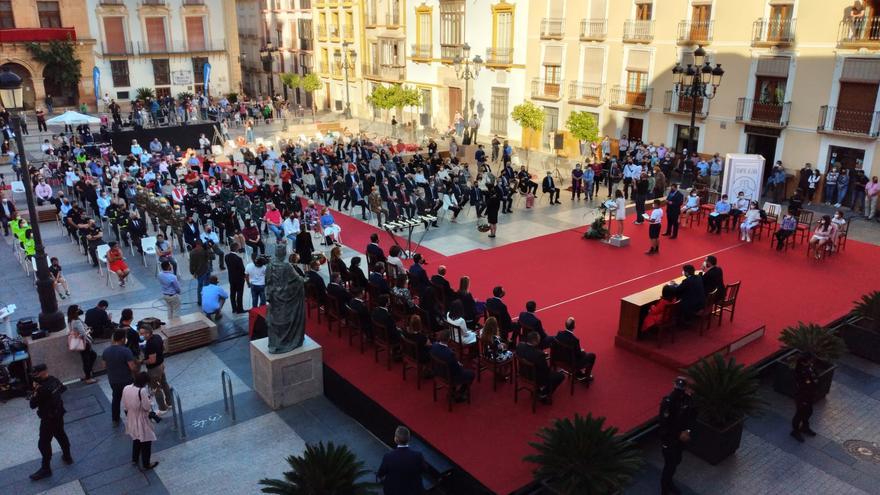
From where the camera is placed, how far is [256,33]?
207ft

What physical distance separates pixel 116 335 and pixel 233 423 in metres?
2.23

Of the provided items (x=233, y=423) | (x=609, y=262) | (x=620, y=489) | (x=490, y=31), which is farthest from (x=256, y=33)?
(x=620, y=489)

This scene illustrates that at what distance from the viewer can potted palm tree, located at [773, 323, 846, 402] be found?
35.3 ft

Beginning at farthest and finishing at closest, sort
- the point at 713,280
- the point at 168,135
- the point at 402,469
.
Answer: the point at 168,135 < the point at 713,280 < the point at 402,469

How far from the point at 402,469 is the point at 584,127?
998 inches

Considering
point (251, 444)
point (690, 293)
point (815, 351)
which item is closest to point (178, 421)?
point (251, 444)

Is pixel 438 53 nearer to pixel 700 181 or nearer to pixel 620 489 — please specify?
pixel 700 181

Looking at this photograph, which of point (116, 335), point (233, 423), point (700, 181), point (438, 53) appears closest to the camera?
point (116, 335)

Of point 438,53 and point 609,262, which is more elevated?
point 438,53

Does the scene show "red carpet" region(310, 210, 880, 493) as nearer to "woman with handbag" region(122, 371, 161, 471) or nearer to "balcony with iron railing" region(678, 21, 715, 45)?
"woman with handbag" region(122, 371, 161, 471)

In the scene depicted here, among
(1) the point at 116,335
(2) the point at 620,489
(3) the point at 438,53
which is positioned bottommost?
(2) the point at 620,489

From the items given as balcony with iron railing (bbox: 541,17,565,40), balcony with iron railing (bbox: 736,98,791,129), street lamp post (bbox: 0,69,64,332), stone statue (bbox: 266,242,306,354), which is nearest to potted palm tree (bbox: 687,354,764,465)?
stone statue (bbox: 266,242,306,354)

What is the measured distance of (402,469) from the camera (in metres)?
7.55

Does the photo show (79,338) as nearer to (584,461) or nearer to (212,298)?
(212,298)
